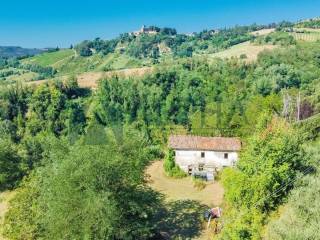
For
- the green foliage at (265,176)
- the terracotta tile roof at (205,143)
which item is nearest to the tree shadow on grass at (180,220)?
the green foliage at (265,176)

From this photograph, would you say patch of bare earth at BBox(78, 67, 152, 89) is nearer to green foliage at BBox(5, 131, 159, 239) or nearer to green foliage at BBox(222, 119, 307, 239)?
green foliage at BBox(222, 119, 307, 239)

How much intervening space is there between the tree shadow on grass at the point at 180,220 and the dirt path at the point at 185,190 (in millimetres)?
1447

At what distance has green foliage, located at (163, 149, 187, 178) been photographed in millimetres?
50938

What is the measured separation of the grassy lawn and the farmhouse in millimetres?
2405

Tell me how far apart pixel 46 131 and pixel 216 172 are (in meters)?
57.7

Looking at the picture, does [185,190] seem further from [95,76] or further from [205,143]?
[95,76]

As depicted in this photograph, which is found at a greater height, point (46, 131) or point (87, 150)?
point (87, 150)

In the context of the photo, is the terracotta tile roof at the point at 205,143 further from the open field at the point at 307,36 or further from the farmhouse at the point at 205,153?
the open field at the point at 307,36

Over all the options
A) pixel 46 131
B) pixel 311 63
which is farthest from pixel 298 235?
pixel 311 63

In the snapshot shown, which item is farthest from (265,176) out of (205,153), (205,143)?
(205,143)

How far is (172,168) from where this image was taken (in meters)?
51.5

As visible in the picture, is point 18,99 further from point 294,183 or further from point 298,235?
point 298,235

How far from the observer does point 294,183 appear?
103 ft

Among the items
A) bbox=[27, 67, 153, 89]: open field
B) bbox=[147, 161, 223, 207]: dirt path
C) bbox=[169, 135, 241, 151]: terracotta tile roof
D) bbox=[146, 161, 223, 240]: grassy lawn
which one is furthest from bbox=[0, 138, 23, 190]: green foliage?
bbox=[27, 67, 153, 89]: open field
